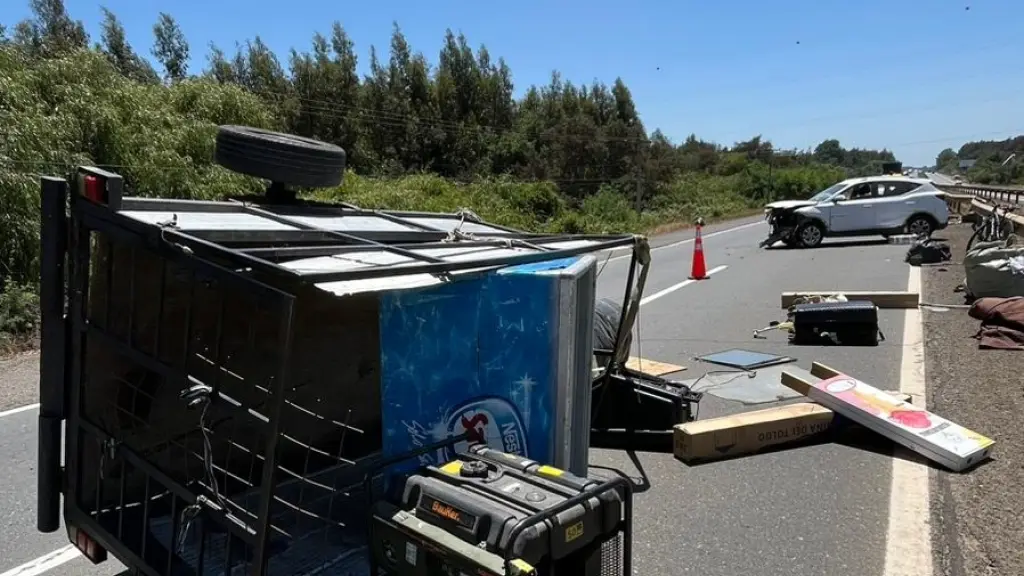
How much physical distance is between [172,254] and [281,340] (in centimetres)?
58

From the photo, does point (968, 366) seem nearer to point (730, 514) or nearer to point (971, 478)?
point (971, 478)

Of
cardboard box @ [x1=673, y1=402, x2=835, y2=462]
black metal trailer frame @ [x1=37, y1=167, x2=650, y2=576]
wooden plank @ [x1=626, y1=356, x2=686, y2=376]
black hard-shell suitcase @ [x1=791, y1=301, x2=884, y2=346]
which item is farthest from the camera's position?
black hard-shell suitcase @ [x1=791, y1=301, x2=884, y2=346]

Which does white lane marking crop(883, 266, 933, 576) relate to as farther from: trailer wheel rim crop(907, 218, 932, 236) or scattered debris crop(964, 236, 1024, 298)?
trailer wheel rim crop(907, 218, 932, 236)

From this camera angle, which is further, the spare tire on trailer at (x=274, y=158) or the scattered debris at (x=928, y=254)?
the scattered debris at (x=928, y=254)

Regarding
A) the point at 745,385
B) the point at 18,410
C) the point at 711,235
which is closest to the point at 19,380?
the point at 18,410

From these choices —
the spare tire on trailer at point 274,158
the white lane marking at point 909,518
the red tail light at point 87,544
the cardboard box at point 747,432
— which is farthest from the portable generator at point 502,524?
the cardboard box at point 747,432

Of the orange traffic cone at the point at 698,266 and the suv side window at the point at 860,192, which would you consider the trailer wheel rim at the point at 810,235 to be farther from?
the orange traffic cone at the point at 698,266

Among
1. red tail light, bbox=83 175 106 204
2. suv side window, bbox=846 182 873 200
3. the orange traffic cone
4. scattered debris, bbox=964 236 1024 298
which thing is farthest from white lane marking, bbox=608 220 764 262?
red tail light, bbox=83 175 106 204

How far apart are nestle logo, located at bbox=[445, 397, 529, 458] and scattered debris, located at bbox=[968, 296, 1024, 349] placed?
7.49 m

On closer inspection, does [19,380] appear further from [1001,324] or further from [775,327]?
[1001,324]

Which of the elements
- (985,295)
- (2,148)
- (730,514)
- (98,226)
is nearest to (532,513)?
(98,226)

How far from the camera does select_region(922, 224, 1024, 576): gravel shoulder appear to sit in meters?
4.13

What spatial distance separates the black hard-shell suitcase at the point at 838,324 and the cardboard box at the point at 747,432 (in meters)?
3.61

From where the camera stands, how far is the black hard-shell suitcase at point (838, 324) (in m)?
9.21
